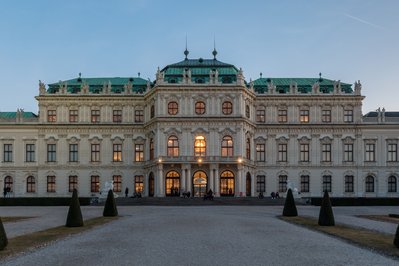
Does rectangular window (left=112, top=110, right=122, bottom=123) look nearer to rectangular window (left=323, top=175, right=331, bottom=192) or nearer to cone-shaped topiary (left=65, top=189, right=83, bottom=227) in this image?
rectangular window (left=323, top=175, right=331, bottom=192)

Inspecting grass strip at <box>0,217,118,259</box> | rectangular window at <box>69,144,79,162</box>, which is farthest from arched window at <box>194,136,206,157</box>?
grass strip at <box>0,217,118,259</box>

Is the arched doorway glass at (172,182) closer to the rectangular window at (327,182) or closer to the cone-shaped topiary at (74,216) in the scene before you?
the rectangular window at (327,182)

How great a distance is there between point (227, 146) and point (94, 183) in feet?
58.0

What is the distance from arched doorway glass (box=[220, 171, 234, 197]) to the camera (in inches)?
2635

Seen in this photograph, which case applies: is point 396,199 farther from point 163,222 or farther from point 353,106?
point 163,222

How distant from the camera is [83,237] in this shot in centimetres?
2317

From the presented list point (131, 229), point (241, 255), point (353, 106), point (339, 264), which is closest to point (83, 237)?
point (131, 229)

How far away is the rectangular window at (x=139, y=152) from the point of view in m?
72.1

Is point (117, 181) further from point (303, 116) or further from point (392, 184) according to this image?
point (392, 184)

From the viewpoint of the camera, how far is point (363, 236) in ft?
76.3

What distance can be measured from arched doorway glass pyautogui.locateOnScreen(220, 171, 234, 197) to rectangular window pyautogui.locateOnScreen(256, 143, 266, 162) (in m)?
6.48

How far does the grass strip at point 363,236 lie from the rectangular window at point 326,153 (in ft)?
142

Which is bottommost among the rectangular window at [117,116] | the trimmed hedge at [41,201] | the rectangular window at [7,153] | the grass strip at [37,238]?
the trimmed hedge at [41,201]

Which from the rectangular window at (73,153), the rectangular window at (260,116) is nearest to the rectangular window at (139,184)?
the rectangular window at (73,153)
